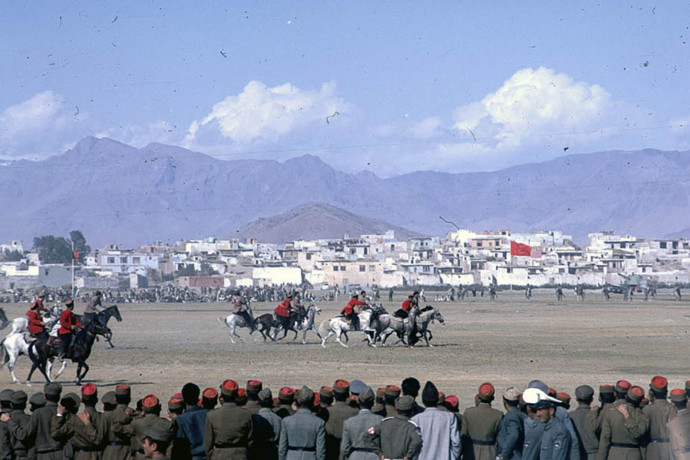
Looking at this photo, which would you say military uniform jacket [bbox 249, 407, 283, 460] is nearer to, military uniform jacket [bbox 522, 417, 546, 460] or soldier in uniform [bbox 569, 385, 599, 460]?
military uniform jacket [bbox 522, 417, 546, 460]

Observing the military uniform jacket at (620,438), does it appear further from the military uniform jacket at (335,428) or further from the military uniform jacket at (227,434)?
the military uniform jacket at (227,434)

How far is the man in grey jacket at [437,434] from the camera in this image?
10203mm

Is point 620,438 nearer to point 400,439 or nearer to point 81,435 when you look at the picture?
point 400,439

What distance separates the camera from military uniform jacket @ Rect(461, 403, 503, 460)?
10781 mm

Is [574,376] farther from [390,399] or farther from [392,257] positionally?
[392,257]

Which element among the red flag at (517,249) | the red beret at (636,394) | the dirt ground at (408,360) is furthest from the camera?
the red flag at (517,249)

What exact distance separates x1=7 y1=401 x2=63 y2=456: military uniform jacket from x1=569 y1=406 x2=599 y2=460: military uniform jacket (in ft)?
17.3

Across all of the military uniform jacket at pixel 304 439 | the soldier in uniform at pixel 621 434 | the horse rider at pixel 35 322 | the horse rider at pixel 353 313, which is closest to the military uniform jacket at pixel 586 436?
the soldier in uniform at pixel 621 434

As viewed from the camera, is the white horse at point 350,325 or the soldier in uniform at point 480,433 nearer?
the soldier in uniform at point 480,433

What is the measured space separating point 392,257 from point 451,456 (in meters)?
188

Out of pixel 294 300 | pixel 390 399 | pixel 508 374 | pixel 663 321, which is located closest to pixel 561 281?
pixel 663 321

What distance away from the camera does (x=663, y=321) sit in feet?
182

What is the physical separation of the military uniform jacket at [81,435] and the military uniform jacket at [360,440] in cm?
232

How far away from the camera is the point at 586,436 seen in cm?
1134
